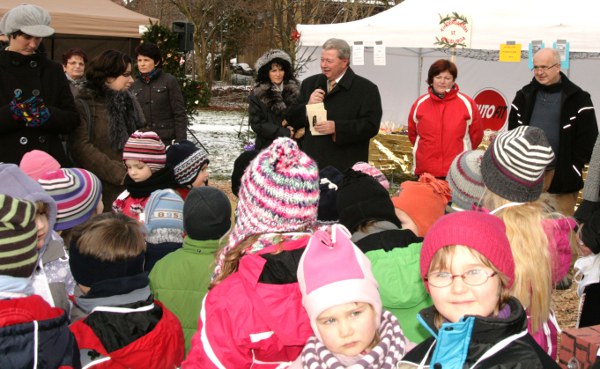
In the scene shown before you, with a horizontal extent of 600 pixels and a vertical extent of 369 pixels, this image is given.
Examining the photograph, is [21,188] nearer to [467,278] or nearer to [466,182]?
[467,278]

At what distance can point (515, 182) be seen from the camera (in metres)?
2.88

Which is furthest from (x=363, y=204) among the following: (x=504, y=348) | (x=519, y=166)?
(x=504, y=348)

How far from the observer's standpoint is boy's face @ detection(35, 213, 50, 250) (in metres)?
2.86

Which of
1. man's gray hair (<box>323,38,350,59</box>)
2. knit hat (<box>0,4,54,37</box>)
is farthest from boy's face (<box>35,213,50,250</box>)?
man's gray hair (<box>323,38,350,59</box>)

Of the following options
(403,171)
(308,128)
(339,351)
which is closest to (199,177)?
(308,128)

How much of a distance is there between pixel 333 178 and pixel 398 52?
809cm

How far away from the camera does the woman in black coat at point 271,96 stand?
6.69 metres

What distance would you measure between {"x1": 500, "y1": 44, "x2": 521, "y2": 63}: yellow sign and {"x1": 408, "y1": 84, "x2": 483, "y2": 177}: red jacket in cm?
228

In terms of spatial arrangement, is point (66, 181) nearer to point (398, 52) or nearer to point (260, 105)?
point (260, 105)

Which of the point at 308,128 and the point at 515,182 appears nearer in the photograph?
the point at 515,182

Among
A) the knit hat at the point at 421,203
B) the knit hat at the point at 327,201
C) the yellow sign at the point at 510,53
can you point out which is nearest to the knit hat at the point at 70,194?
the knit hat at the point at 327,201

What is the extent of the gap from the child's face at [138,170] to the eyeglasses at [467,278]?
2.94 m

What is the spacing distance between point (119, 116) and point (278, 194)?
3.02 metres

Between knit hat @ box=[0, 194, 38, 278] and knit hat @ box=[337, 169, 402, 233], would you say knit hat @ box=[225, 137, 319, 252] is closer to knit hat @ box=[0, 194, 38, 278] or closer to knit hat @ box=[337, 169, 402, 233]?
knit hat @ box=[337, 169, 402, 233]
